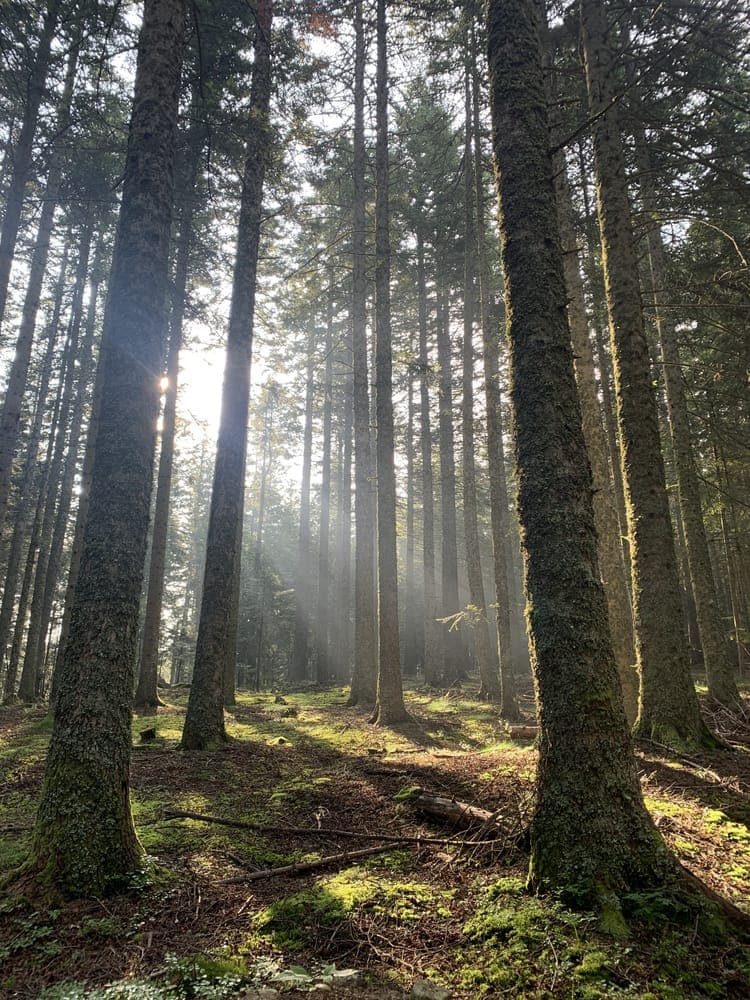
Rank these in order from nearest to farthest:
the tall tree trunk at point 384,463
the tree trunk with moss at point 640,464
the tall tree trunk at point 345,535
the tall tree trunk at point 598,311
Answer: the tree trunk with moss at point 640,464 → the tall tree trunk at point 384,463 → the tall tree trunk at point 598,311 → the tall tree trunk at point 345,535

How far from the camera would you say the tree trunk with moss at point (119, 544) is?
3.52 meters

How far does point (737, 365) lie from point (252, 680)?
1272 inches

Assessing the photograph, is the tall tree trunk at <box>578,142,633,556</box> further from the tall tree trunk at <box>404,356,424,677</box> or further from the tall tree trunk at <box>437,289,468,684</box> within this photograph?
the tall tree trunk at <box>404,356,424,677</box>

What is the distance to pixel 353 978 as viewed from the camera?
8.48ft

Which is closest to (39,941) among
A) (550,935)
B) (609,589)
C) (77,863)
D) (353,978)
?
(77,863)

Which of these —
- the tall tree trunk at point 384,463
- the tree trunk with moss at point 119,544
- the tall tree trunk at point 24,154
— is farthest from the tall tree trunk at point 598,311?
the tall tree trunk at point 24,154

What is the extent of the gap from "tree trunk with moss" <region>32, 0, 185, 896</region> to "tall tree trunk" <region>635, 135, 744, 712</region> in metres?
8.37

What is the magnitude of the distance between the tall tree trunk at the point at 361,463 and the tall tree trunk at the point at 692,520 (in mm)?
7228

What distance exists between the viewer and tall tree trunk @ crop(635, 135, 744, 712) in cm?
989

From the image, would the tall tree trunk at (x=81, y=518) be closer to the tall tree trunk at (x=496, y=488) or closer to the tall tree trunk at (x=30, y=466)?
the tall tree trunk at (x=30, y=466)

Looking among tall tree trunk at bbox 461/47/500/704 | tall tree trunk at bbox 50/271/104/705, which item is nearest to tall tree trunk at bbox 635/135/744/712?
tall tree trunk at bbox 461/47/500/704

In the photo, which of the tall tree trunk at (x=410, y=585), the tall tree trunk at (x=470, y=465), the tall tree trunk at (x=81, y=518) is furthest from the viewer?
the tall tree trunk at (x=410, y=585)

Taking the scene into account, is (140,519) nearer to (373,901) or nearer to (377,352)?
(373,901)

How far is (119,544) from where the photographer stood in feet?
13.3
